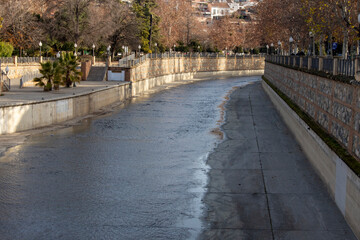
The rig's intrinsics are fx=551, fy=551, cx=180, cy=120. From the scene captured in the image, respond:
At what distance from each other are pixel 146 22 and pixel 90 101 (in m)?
59.4

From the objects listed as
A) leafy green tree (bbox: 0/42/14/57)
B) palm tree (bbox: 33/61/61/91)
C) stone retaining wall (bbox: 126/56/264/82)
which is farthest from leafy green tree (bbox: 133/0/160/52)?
palm tree (bbox: 33/61/61/91)

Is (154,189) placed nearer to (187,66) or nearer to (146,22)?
(187,66)

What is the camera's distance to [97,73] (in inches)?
2101

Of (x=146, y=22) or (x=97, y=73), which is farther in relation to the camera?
(x=146, y=22)

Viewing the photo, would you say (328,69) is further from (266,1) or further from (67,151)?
(266,1)

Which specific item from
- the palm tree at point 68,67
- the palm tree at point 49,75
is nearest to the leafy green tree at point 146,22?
the palm tree at point 68,67

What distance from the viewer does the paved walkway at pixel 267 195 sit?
1300 cm

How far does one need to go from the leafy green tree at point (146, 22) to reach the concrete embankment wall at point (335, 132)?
65144mm

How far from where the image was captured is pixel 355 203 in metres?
12.5

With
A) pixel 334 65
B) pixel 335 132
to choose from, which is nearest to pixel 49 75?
pixel 334 65

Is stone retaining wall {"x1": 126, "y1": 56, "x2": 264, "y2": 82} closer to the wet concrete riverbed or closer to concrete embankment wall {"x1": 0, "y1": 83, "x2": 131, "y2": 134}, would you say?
concrete embankment wall {"x1": 0, "y1": 83, "x2": 131, "y2": 134}

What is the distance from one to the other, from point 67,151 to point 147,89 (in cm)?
3738

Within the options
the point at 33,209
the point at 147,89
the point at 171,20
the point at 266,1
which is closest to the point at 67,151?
the point at 33,209

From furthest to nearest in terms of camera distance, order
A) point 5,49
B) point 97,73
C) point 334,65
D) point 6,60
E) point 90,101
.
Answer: point 5,49 → point 6,60 → point 97,73 → point 90,101 → point 334,65
